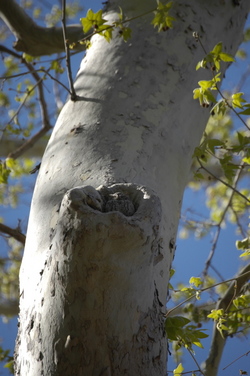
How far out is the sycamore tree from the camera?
77cm

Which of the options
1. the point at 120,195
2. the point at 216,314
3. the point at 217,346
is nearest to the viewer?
the point at 120,195

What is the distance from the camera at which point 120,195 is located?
0.86 meters

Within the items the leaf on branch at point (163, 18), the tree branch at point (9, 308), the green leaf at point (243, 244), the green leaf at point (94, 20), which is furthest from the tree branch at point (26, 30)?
the tree branch at point (9, 308)

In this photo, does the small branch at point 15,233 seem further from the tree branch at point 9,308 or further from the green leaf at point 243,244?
the tree branch at point 9,308

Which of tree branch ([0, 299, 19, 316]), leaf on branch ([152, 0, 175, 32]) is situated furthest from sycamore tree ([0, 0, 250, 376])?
tree branch ([0, 299, 19, 316])

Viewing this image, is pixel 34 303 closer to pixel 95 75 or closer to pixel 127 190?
pixel 127 190

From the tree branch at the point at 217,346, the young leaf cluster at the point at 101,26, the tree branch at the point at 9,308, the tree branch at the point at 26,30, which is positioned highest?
the tree branch at the point at 26,30

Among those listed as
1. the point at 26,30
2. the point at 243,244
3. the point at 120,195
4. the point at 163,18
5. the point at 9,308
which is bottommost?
the point at 120,195

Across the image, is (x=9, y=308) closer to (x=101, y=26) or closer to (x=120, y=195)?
(x=101, y=26)

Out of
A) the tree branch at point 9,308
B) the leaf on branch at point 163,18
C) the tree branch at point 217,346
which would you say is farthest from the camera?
the tree branch at point 9,308

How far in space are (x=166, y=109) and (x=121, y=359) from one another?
0.67 metres

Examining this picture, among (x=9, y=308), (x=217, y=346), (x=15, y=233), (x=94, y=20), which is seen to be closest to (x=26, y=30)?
(x=94, y=20)

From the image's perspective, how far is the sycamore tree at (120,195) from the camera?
2.52ft

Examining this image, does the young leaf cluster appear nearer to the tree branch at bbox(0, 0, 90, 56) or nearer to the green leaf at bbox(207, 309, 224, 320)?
the tree branch at bbox(0, 0, 90, 56)
